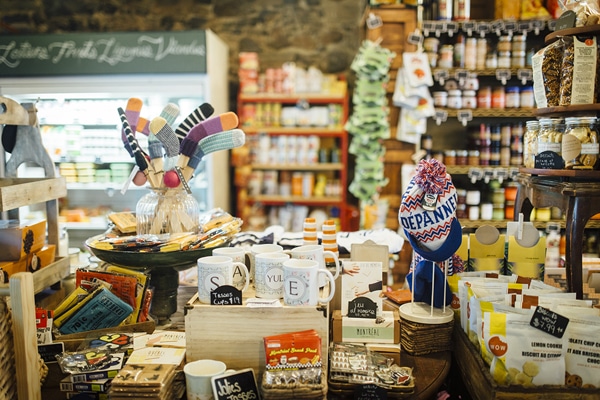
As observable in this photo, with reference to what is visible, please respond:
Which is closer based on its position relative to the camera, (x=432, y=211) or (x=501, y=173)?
(x=432, y=211)

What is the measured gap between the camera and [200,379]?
1329 mm

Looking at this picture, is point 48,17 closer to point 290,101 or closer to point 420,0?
point 290,101

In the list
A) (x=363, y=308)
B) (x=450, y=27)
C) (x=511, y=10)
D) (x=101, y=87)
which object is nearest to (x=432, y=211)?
(x=363, y=308)

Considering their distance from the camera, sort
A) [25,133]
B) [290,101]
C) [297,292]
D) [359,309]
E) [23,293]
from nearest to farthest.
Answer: [23,293]
[297,292]
[359,309]
[25,133]
[290,101]

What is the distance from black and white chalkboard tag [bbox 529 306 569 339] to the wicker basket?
0.62 meters

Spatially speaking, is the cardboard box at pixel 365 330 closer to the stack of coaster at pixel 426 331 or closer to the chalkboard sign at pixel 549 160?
the stack of coaster at pixel 426 331

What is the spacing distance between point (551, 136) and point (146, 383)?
1.77m

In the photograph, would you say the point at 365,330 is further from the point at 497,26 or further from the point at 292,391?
the point at 497,26

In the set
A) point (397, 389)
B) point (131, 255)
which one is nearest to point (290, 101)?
point (131, 255)

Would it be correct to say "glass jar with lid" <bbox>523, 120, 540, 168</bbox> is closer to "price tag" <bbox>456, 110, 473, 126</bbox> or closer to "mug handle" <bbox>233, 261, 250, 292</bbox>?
"mug handle" <bbox>233, 261, 250, 292</bbox>

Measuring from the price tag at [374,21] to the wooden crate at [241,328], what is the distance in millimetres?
3306

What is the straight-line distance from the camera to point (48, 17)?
539 centimetres

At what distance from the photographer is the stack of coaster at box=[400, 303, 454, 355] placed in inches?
67.9

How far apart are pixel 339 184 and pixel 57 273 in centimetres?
314
